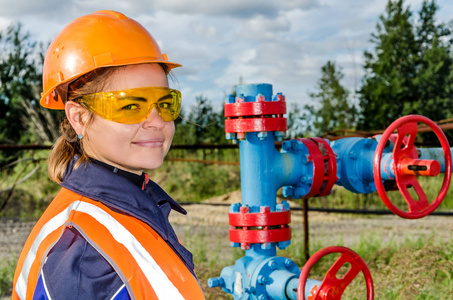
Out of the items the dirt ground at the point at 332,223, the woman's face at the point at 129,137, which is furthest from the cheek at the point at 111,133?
the dirt ground at the point at 332,223

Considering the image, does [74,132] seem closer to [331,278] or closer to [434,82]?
[331,278]

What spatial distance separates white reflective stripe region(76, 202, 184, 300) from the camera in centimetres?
111

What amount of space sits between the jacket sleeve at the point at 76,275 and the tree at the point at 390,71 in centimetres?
2147

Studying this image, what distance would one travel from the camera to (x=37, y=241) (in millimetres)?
1122

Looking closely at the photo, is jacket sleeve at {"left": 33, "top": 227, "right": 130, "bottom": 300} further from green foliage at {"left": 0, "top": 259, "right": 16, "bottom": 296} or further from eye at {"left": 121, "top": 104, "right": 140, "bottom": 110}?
green foliage at {"left": 0, "top": 259, "right": 16, "bottom": 296}

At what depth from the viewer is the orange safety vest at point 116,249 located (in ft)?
3.52

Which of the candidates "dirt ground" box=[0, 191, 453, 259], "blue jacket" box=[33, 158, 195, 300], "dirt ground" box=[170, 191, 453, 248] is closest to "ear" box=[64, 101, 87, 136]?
"blue jacket" box=[33, 158, 195, 300]

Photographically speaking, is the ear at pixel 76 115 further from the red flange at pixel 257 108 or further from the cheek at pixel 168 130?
the red flange at pixel 257 108

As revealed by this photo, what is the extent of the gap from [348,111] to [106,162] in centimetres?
2259

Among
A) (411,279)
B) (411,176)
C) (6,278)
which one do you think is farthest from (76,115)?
(6,278)

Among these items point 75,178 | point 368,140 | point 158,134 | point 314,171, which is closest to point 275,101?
point 314,171

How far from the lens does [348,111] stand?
75.6ft

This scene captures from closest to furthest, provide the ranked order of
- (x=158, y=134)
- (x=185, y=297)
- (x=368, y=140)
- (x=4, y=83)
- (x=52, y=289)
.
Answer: (x=52, y=289) < (x=185, y=297) < (x=158, y=134) < (x=368, y=140) < (x=4, y=83)

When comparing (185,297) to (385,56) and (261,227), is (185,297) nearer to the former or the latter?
(261,227)
